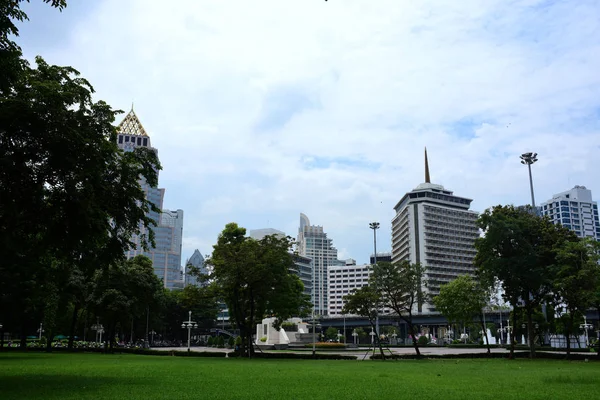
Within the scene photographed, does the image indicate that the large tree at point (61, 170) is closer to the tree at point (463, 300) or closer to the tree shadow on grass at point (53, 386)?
the tree shadow on grass at point (53, 386)

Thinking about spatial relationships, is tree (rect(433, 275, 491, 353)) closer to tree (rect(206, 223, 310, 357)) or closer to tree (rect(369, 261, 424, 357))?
tree (rect(369, 261, 424, 357))

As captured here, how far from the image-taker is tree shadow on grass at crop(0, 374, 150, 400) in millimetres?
13123

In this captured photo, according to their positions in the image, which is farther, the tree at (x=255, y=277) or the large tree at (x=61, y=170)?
the tree at (x=255, y=277)

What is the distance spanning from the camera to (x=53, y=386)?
15.5 m

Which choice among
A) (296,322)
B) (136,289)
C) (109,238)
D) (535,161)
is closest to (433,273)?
(296,322)

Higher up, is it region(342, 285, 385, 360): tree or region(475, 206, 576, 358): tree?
region(475, 206, 576, 358): tree

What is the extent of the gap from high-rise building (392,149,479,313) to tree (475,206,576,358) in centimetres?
11001

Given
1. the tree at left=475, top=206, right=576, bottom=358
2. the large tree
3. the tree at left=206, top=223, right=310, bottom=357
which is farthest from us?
the tree at left=206, top=223, right=310, bottom=357

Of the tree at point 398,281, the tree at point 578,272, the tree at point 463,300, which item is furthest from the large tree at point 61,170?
the tree at point 463,300

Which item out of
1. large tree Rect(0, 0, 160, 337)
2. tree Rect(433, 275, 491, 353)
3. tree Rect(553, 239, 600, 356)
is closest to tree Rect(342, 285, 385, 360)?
tree Rect(433, 275, 491, 353)

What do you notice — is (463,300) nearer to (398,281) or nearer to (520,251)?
(398,281)

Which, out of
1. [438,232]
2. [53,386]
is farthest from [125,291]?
[438,232]

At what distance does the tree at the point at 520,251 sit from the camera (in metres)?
36.4

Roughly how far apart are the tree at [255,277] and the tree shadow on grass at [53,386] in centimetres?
2365
